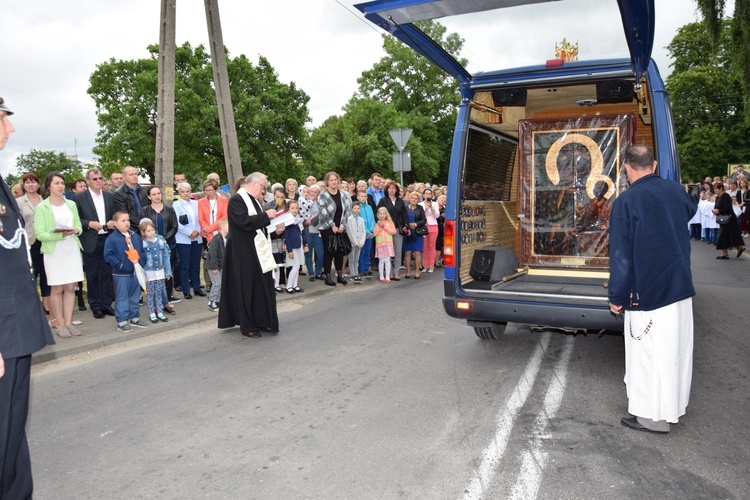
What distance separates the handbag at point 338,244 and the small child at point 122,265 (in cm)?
428

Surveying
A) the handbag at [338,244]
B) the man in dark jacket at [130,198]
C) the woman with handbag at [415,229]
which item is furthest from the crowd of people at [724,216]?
the man in dark jacket at [130,198]

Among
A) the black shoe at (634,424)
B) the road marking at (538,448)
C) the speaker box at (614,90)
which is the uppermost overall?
the speaker box at (614,90)

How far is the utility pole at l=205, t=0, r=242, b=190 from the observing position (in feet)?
39.8

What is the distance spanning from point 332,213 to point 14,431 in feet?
28.1

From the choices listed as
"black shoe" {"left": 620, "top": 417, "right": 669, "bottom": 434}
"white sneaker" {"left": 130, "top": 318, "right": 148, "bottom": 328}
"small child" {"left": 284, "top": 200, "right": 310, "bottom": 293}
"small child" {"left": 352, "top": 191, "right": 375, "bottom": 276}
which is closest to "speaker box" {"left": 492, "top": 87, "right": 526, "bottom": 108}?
"black shoe" {"left": 620, "top": 417, "right": 669, "bottom": 434}

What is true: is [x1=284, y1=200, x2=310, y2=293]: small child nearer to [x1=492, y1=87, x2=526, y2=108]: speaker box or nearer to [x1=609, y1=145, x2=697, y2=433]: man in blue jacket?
[x1=492, y1=87, x2=526, y2=108]: speaker box

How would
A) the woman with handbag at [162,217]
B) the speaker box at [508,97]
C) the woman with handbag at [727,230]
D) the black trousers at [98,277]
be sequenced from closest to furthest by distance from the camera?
the speaker box at [508,97]
the black trousers at [98,277]
the woman with handbag at [162,217]
the woman with handbag at [727,230]

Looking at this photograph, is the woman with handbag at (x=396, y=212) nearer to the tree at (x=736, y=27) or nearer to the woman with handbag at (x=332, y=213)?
the woman with handbag at (x=332, y=213)

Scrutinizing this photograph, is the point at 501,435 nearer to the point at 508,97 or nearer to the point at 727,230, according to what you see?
the point at 508,97

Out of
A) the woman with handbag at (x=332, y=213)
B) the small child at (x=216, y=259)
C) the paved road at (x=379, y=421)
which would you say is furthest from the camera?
the woman with handbag at (x=332, y=213)

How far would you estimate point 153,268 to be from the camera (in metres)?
8.02

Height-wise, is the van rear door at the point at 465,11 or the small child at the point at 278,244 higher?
the van rear door at the point at 465,11

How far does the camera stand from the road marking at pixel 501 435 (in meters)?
3.32

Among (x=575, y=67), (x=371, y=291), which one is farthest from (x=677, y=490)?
(x=371, y=291)
